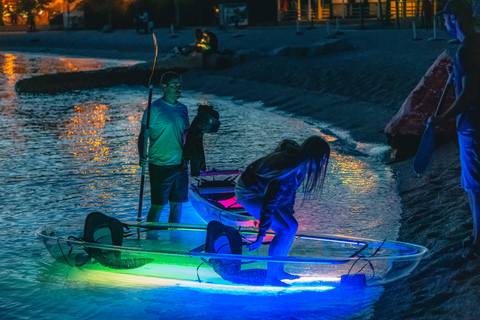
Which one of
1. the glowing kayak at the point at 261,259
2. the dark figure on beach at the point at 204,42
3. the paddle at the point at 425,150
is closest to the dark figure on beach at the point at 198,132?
the glowing kayak at the point at 261,259

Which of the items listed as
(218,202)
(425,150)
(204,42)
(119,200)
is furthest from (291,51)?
(425,150)

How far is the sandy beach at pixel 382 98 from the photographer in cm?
510

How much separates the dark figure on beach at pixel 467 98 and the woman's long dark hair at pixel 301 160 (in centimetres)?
106

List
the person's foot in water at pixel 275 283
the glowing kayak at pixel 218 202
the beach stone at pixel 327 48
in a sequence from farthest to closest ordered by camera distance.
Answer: the beach stone at pixel 327 48
the glowing kayak at pixel 218 202
the person's foot in water at pixel 275 283

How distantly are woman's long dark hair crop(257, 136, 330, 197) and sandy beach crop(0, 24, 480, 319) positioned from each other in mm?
1251

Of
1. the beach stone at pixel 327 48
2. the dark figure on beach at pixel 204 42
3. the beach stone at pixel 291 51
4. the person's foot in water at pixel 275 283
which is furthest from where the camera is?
the dark figure on beach at pixel 204 42

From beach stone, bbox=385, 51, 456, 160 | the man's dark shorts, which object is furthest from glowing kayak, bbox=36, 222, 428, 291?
beach stone, bbox=385, 51, 456, 160

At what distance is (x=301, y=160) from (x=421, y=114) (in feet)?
19.1

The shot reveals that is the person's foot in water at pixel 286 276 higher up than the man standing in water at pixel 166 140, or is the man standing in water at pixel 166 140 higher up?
the man standing in water at pixel 166 140

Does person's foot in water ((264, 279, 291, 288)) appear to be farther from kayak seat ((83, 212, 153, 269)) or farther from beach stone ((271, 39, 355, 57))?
beach stone ((271, 39, 355, 57))

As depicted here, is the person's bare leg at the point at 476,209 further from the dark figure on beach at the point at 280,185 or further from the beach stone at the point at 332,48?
the beach stone at the point at 332,48

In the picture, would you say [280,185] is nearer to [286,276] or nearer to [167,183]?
[286,276]

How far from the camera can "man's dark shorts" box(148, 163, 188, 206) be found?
6258mm

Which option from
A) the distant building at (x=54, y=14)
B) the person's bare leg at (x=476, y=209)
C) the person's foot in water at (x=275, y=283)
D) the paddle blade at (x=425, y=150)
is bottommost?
the person's foot in water at (x=275, y=283)
